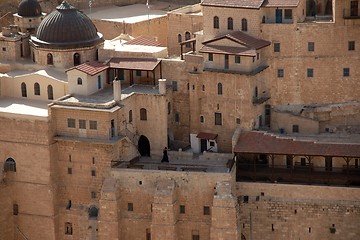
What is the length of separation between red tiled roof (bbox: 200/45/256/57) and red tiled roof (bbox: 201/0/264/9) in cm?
274

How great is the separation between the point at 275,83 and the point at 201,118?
5147 millimetres

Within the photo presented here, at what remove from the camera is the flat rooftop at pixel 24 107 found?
265 feet

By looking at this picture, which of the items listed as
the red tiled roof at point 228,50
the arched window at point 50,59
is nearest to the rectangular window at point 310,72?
the red tiled roof at point 228,50

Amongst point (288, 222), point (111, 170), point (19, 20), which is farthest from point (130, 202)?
point (19, 20)

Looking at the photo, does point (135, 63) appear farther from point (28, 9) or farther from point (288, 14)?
point (288, 14)

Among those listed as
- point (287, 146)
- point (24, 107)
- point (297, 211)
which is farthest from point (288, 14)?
point (24, 107)

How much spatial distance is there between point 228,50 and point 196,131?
6.05 metres

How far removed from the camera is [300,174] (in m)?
80.1

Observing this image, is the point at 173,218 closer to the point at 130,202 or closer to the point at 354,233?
the point at 130,202

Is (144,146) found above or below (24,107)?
below

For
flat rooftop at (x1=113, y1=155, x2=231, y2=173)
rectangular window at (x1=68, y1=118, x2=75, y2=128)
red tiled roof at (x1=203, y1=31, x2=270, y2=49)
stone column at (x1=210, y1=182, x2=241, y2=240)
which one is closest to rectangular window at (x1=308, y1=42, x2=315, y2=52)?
red tiled roof at (x1=203, y1=31, x2=270, y2=49)

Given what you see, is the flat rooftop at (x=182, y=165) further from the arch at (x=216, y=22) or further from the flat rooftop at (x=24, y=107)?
the arch at (x=216, y=22)

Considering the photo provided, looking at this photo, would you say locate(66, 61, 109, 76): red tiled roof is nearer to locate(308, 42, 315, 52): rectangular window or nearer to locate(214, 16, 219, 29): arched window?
locate(214, 16, 219, 29): arched window

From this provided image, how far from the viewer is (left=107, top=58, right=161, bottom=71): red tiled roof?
82.6 meters
